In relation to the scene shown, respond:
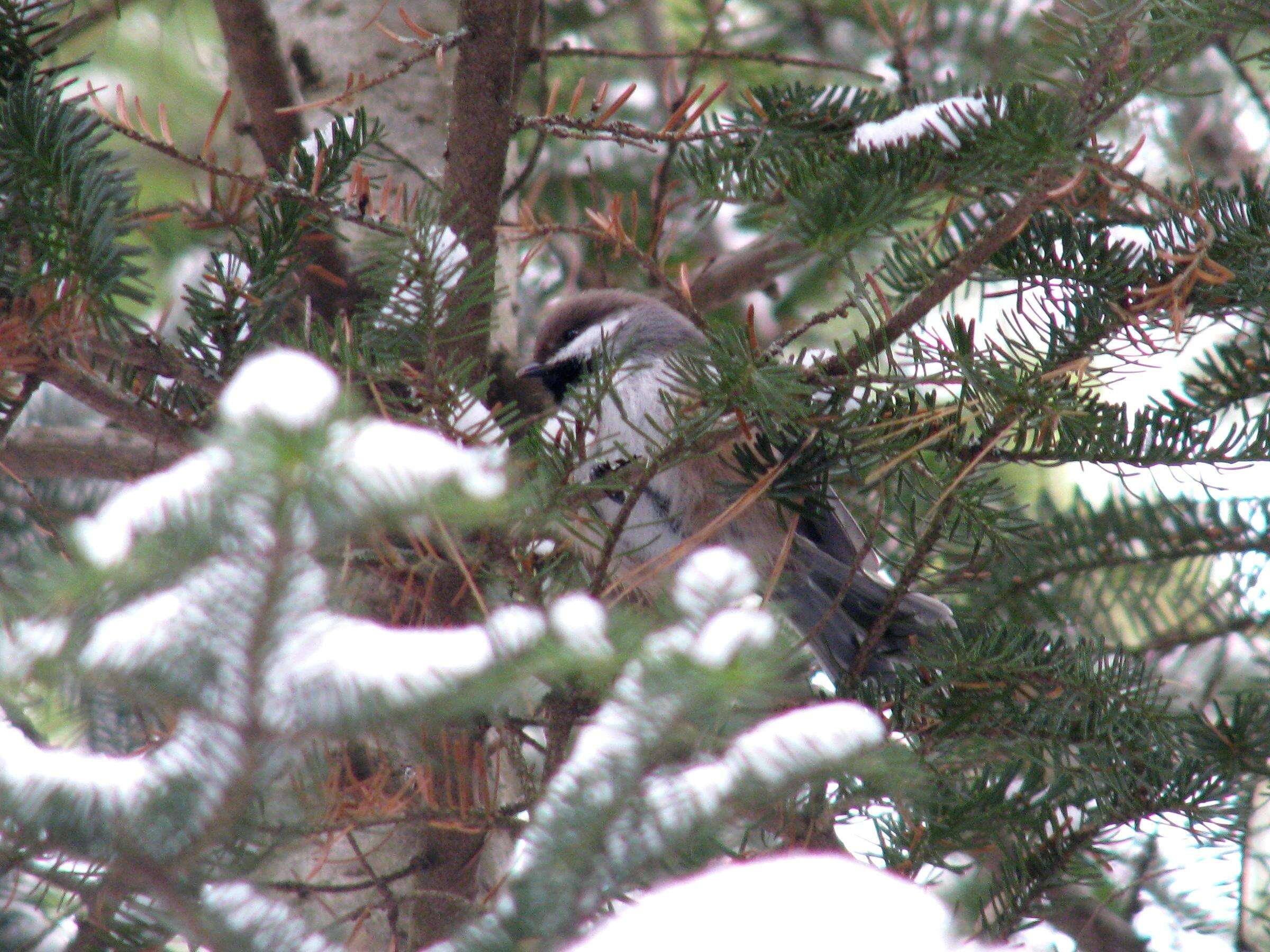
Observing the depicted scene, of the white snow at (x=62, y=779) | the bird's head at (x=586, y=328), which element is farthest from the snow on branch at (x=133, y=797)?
the bird's head at (x=586, y=328)

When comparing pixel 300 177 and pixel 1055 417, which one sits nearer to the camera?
pixel 1055 417

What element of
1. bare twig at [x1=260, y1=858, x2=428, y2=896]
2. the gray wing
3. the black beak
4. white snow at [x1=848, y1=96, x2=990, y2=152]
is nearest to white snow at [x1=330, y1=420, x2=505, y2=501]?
bare twig at [x1=260, y1=858, x2=428, y2=896]

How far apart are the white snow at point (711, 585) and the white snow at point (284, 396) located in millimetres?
301

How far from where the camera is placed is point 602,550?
1.53 meters

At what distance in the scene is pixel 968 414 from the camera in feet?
5.56

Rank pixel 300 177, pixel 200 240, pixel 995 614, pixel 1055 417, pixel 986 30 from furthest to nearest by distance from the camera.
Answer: pixel 986 30 < pixel 200 240 < pixel 995 614 < pixel 300 177 < pixel 1055 417

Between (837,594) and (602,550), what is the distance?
28.1 inches

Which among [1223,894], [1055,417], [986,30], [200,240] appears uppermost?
[986,30]

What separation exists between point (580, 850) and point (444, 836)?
105 centimetres

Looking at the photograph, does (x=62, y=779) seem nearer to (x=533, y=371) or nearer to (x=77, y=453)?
(x=77, y=453)

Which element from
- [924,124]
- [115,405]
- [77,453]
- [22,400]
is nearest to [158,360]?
[115,405]

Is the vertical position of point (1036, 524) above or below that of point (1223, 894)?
above

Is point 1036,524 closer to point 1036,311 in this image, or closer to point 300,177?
Result: point 1036,311

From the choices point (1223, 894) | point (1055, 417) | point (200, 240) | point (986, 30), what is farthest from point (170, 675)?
point (986, 30)
